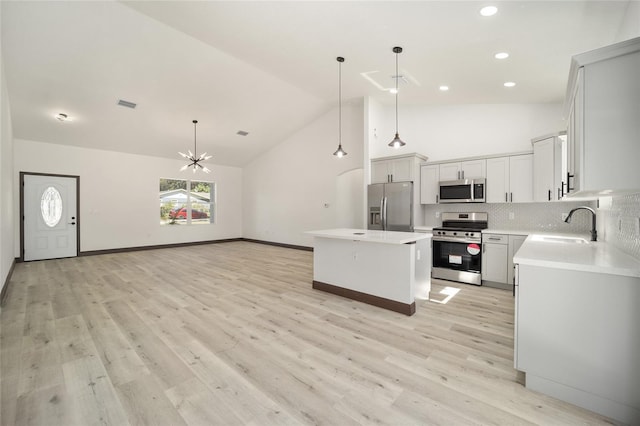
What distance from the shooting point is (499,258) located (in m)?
4.40

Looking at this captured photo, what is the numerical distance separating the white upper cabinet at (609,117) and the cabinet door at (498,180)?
3041 millimetres

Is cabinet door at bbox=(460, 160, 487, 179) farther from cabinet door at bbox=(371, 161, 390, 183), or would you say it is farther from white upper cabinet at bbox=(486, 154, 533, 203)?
cabinet door at bbox=(371, 161, 390, 183)

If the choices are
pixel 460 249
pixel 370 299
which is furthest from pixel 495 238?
pixel 370 299

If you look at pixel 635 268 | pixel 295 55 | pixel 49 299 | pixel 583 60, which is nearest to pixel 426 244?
pixel 635 268

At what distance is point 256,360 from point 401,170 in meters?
4.30

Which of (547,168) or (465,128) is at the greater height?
(465,128)

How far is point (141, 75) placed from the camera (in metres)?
5.12

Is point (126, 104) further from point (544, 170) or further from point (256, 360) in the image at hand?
point (544, 170)

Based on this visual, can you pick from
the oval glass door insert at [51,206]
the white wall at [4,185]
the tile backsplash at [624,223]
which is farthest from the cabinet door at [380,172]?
the oval glass door insert at [51,206]

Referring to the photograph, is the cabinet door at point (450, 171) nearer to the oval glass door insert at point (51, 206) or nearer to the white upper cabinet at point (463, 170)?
the white upper cabinet at point (463, 170)

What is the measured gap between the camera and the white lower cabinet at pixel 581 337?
1.68 m

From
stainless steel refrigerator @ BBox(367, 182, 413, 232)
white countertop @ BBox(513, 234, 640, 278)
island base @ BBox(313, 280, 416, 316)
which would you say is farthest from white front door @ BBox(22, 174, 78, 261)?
white countertop @ BBox(513, 234, 640, 278)

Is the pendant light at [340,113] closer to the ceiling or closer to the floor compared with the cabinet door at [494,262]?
closer to the ceiling

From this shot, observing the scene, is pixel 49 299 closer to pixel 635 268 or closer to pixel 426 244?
pixel 426 244
